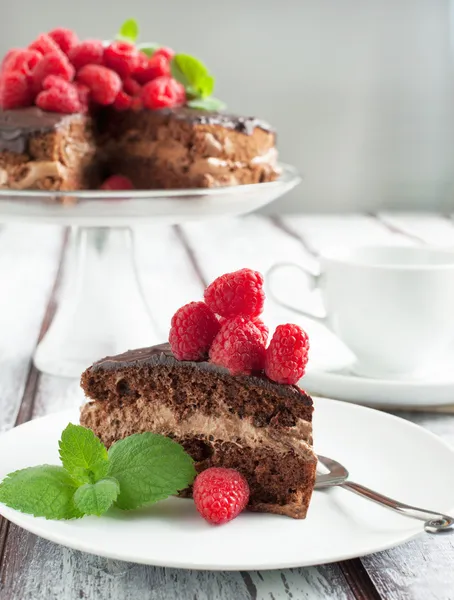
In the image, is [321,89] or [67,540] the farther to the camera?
[321,89]

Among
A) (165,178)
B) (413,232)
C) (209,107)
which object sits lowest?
(413,232)

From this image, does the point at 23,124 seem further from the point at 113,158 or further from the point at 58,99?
the point at 113,158

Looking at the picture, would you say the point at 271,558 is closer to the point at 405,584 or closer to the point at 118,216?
the point at 405,584

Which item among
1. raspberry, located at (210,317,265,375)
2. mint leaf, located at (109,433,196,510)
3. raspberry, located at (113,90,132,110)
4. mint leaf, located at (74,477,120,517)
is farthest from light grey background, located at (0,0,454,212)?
mint leaf, located at (74,477,120,517)

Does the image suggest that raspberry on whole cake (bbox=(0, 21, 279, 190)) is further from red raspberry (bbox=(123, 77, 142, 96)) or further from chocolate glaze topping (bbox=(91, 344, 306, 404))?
chocolate glaze topping (bbox=(91, 344, 306, 404))

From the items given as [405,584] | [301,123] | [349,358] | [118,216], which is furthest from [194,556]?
[301,123]

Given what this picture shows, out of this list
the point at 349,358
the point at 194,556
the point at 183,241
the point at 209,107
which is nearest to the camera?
the point at 194,556
